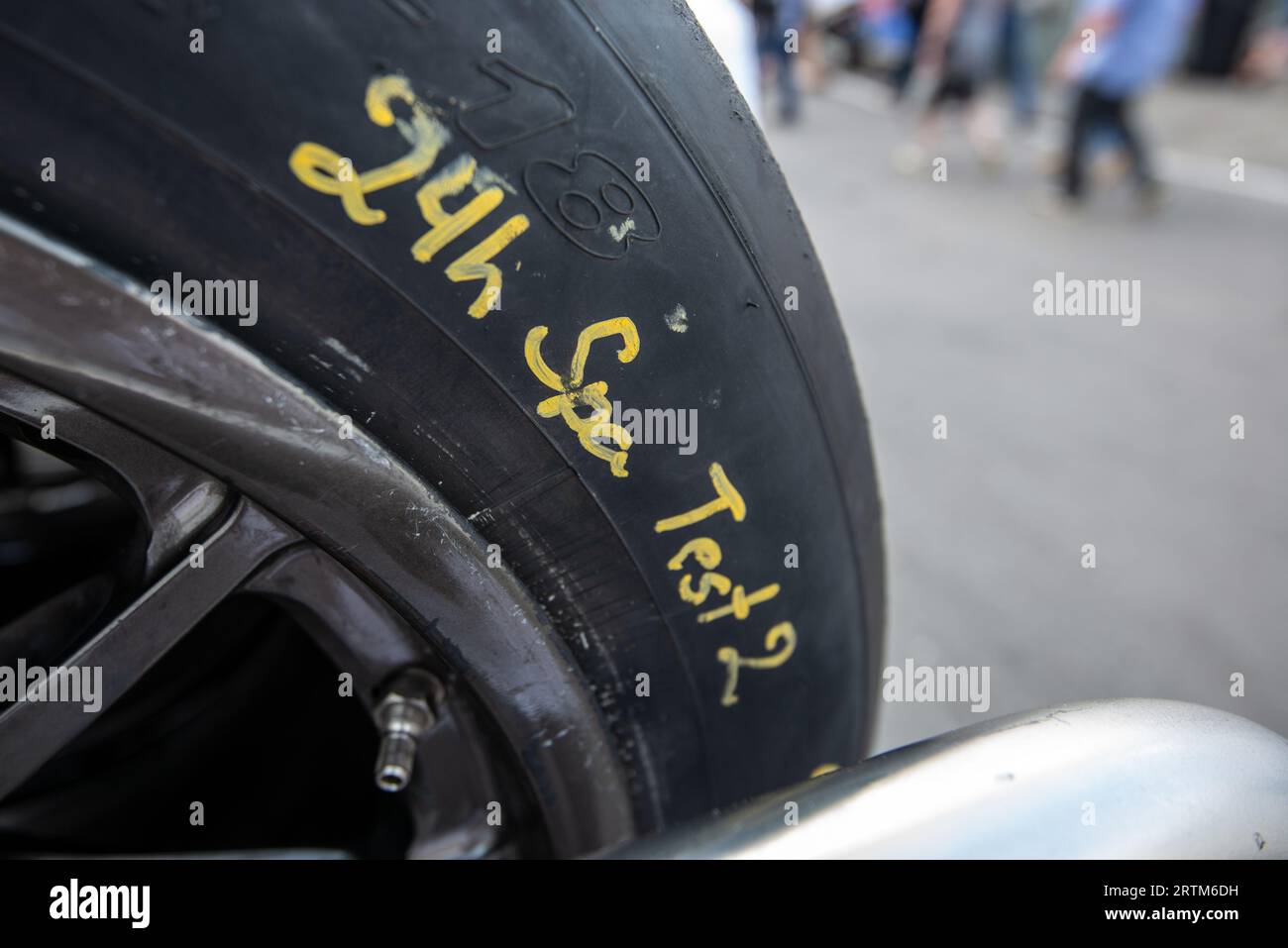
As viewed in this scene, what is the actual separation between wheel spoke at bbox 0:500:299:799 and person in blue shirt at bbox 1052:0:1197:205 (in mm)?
5556

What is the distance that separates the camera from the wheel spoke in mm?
815

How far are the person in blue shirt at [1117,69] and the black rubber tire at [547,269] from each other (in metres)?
5.06

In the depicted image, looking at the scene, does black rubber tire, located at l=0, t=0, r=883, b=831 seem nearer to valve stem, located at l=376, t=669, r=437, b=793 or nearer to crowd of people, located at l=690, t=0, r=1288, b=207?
valve stem, located at l=376, t=669, r=437, b=793

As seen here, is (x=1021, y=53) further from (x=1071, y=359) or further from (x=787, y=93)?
(x=1071, y=359)

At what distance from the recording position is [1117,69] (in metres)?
5.32

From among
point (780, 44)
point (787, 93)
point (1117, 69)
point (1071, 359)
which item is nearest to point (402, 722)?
point (1071, 359)

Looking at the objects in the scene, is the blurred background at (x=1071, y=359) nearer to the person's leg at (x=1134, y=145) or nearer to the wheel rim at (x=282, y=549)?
the person's leg at (x=1134, y=145)

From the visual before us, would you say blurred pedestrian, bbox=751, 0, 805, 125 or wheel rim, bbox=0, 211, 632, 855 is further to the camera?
blurred pedestrian, bbox=751, 0, 805, 125

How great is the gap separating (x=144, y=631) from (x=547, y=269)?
41cm

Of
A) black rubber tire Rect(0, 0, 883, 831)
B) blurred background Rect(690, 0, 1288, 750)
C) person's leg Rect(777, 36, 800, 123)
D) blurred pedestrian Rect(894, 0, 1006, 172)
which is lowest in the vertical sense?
black rubber tire Rect(0, 0, 883, 831)

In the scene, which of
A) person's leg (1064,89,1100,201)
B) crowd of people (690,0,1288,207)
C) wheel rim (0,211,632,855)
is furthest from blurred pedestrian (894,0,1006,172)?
wheel rim (0,211,632,855)

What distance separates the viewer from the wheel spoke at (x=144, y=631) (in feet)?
2.68

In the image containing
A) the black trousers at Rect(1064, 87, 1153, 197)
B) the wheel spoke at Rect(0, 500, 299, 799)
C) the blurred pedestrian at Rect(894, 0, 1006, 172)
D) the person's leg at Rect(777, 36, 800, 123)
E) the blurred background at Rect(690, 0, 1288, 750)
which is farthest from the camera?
the person's leg at Rect(777, 36, 800, 123)
